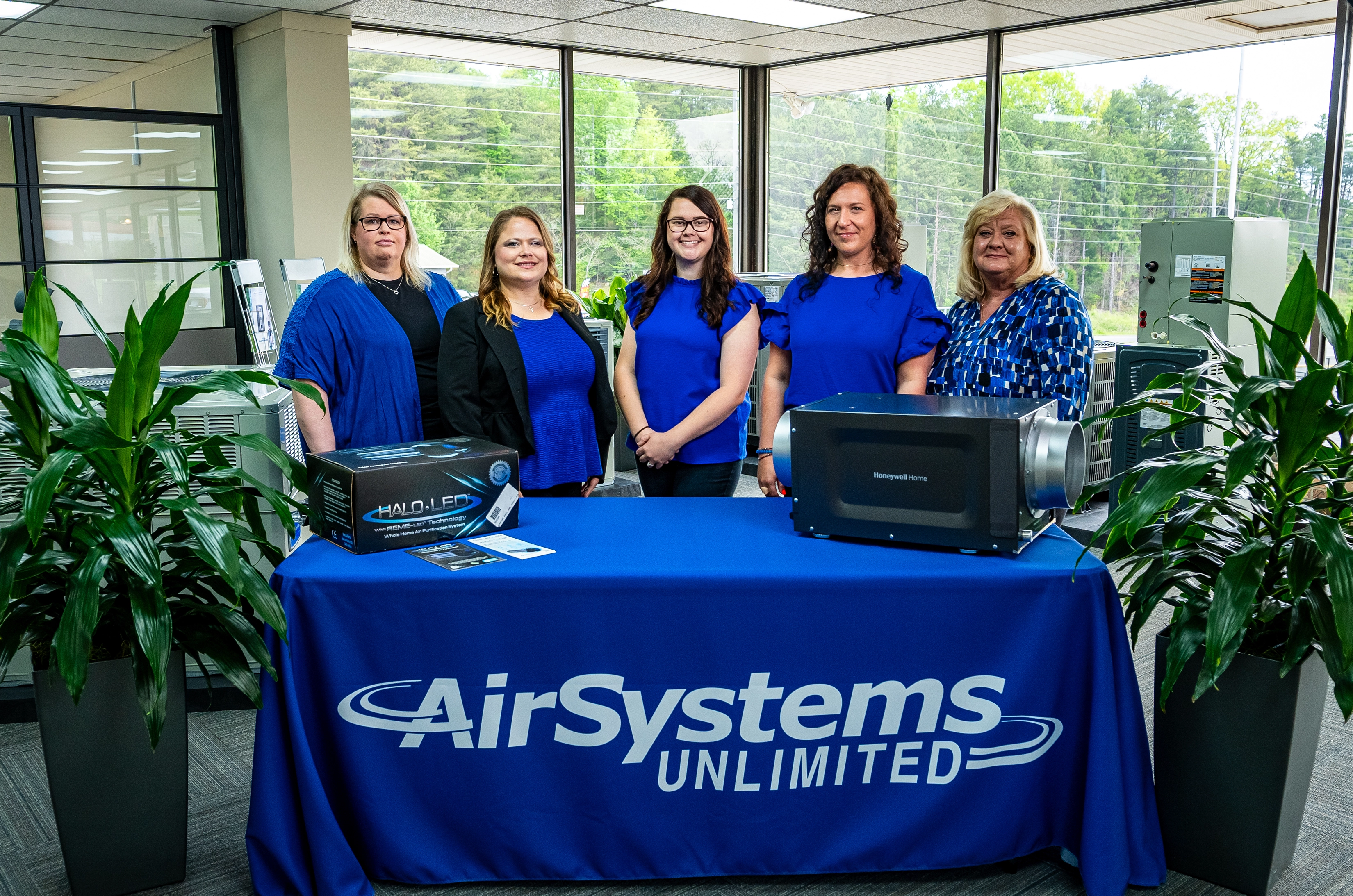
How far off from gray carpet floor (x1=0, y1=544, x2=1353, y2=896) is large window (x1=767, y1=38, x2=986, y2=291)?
422 centimetres

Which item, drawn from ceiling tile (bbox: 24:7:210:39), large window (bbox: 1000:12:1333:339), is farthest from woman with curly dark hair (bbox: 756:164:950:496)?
ceiling tile (bbox: 24:7:210:39)

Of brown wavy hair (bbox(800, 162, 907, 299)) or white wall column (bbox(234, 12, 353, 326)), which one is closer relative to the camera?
brown wavy hair (bbox(800, 162, 907, 299))

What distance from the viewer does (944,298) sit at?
7121 mm

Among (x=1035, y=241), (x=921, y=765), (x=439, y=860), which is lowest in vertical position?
(x=439, y=860)

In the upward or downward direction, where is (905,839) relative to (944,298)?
downward

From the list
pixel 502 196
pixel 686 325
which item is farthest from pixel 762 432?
pixel 502 196

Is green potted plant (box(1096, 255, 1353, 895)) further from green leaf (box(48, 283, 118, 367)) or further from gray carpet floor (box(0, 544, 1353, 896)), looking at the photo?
green leaf (box(48, 283, 118, 367))

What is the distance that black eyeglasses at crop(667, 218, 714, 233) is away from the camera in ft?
8.61

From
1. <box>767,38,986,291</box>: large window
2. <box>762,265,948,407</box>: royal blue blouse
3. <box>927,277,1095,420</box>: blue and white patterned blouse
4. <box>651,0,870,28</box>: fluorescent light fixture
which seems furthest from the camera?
<box>767,38,986,291</box>: large window

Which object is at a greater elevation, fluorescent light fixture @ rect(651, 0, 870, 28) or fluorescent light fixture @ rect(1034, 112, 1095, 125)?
fluorescent light fixture @ rect(651, 0, 870, 28)

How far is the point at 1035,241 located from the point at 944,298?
487cm

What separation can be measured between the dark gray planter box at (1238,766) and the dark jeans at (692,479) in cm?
116

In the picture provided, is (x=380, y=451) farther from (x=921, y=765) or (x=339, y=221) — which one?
(x=339, y=221)

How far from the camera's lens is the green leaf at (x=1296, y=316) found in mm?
1750
